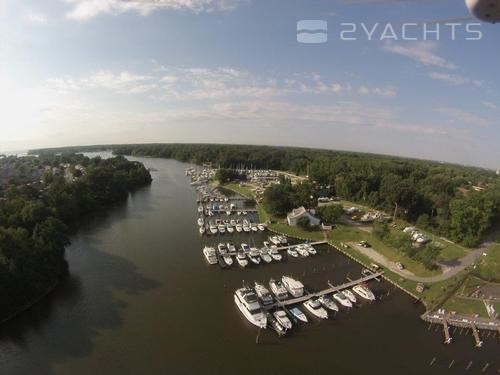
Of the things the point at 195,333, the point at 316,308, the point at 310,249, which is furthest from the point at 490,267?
the point at 195,333

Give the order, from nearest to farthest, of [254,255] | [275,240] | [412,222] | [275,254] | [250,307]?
[250,307] → [254,255] → [275,254] → [275,240] → [412,222]

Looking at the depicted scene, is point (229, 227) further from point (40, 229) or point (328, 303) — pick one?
point (40, 229)

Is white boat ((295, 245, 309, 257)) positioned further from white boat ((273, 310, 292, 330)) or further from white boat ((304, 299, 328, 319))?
white boat ((273, 310, 292, 330))

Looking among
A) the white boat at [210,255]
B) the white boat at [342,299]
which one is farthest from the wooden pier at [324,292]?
the white boat at [210,255]

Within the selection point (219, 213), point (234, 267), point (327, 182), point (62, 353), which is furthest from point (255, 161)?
point (62, 353)

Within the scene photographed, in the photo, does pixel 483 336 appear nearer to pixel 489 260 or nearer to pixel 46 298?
pixel 489 260
